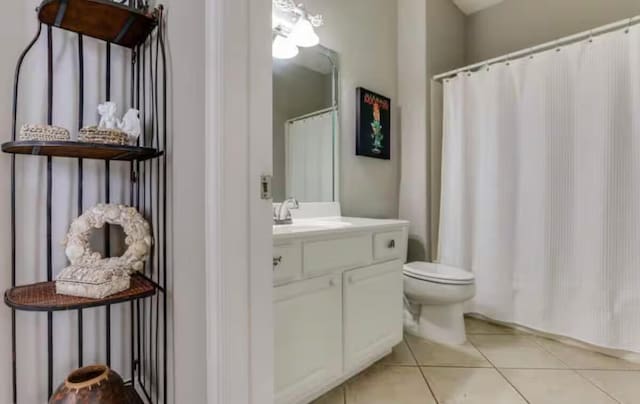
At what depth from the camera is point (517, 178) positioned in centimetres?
220

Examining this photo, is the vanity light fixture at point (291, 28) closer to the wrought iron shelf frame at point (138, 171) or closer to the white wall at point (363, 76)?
the white wall at point (363, 76)

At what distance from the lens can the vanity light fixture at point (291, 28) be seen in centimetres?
179

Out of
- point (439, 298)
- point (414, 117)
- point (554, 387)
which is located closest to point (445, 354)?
point (439, 298)

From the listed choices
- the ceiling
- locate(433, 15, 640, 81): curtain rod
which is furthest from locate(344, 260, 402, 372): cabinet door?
the ceiling

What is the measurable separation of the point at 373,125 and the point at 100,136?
1803 mm

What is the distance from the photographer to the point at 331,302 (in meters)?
1.41

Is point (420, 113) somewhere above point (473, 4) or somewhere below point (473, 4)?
below

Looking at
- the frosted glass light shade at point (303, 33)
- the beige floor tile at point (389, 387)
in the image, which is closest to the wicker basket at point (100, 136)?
the frosted glass light shade at point (303, 33)

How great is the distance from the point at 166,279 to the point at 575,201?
219cm

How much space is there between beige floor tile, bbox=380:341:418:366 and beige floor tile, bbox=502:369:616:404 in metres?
0.47

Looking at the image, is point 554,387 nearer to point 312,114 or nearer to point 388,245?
point 388,245

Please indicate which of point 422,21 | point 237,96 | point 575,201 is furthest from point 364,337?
point 422,21

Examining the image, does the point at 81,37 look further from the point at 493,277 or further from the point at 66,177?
the point at 493,277

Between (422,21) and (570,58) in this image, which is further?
(422,21)
